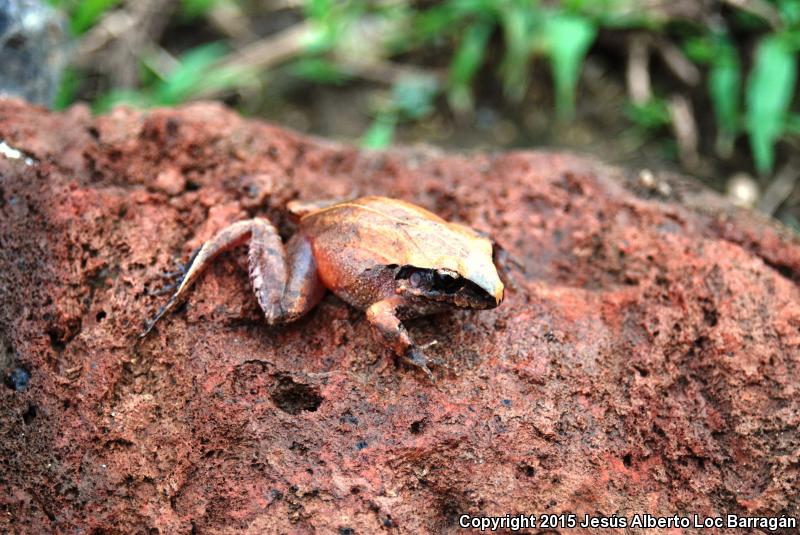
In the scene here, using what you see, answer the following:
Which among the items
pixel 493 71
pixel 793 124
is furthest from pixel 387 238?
pixel 793 124

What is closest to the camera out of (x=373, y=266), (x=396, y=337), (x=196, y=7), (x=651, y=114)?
(x=396, y=337)

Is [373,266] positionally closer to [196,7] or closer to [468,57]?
[468,57]

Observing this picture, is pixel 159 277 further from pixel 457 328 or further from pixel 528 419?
pixel 528 419

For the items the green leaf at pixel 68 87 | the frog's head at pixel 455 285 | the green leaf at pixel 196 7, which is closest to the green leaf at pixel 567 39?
the frog's head at pixel 455 285

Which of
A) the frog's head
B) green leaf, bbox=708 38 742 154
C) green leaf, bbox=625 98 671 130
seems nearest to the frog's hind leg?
the frog's head

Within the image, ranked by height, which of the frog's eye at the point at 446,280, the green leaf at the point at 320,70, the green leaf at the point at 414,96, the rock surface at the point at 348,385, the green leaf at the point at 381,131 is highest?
the frog's eye at the point at 446,280

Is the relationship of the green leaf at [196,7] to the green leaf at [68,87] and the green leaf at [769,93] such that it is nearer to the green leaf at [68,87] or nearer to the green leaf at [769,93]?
the green leaf at [68,87]

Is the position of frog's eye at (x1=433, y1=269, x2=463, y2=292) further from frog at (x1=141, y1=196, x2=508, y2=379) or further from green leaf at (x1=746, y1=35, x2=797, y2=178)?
green leaf at (x1=746, y1=35, x2=797, y2=178)
